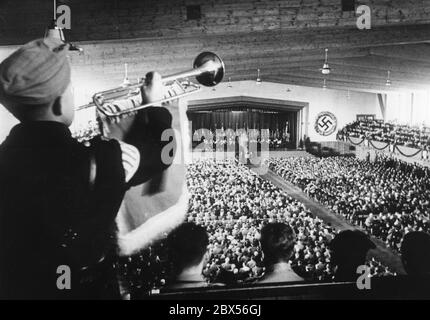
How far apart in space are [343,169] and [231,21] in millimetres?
11379

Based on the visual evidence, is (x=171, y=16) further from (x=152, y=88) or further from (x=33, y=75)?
(x=33, y=75)

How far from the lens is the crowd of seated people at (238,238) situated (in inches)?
251

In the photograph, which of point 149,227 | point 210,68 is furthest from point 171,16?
point 149,227

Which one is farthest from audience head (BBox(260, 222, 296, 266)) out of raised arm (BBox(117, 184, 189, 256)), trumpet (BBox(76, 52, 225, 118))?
trumpet (BBox(76, 52, 225, 118))

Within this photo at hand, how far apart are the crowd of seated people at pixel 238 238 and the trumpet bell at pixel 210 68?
148 centimetres

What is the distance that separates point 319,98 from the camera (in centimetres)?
2492

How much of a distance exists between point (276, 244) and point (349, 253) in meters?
0.57

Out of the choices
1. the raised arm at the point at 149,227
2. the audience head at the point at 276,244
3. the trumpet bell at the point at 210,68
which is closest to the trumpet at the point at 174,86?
the trumpet bell at the point at 210,68

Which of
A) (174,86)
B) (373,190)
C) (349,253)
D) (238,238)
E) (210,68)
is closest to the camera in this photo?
(349,253)

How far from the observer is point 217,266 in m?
6.66

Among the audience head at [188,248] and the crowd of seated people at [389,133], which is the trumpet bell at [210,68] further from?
the crowd of seated people at [389,133]

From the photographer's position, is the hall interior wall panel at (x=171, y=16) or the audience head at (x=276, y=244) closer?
the audience head at (x=276, y=244)
